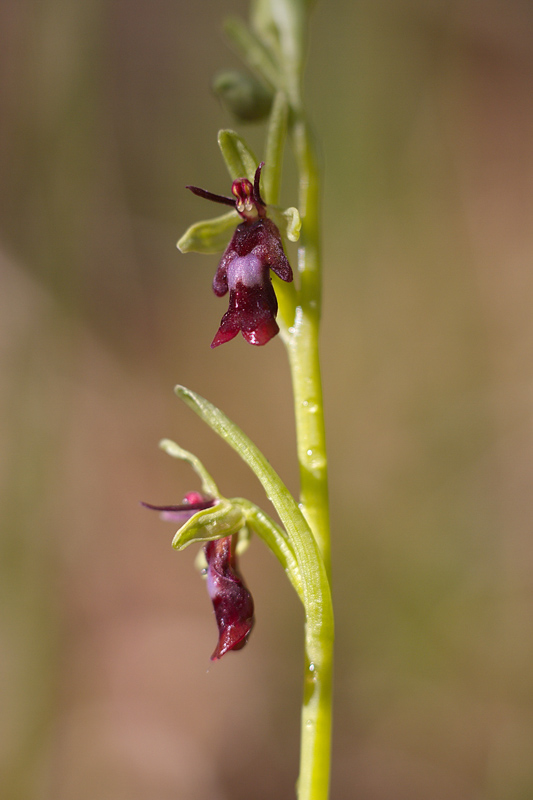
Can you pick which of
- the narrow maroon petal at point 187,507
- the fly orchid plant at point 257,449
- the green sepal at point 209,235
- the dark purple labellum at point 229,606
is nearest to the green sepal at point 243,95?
the fly orchid plant at point 257,449

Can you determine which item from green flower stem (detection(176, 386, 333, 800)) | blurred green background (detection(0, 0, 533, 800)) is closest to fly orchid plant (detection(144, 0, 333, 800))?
green flower stem (detection(176, 386, 333, 800))

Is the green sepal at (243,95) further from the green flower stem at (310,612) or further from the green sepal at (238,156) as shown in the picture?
the green flower stem at (310,612)

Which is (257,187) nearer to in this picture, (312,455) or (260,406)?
(312,455)

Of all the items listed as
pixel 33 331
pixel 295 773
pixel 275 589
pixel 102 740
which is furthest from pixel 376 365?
pixel 102 740

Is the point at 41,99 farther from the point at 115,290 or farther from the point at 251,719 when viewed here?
the point at 251,719

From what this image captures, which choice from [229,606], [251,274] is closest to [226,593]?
[229,606]

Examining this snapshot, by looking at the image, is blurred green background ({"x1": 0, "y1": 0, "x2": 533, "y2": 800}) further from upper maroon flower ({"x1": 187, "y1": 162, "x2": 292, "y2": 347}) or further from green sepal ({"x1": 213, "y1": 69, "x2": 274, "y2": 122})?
upper maroon flower ({"x1": 187, "y1": 162, "x2": 292, "y2": 347})
